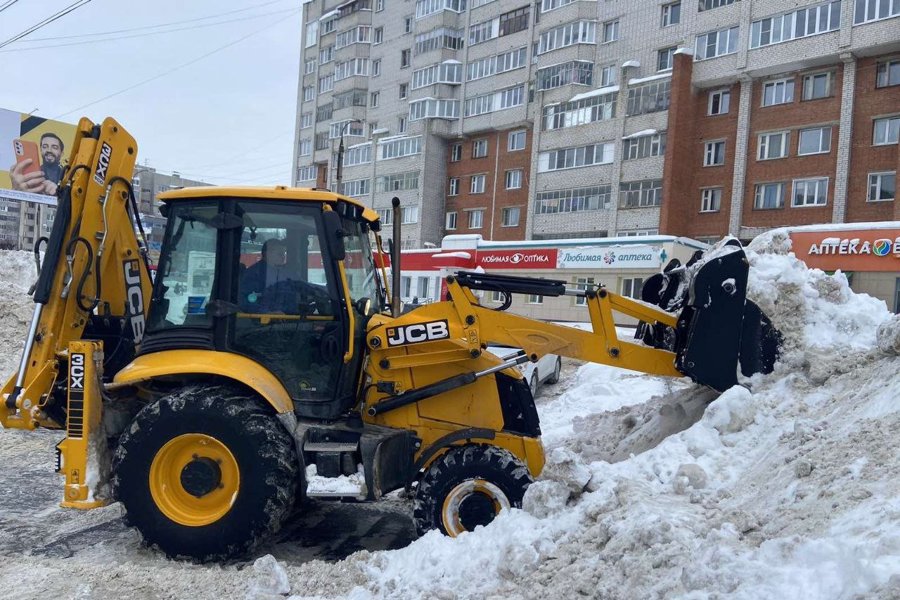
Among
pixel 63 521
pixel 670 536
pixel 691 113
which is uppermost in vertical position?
pixel 691 113

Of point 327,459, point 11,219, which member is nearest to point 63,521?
point 327,459

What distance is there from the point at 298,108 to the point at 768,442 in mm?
62419

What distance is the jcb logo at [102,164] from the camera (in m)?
5.65

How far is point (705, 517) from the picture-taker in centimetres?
388

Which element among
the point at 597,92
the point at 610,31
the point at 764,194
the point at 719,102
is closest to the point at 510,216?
the point at 597,92

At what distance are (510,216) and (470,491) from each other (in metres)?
41.0

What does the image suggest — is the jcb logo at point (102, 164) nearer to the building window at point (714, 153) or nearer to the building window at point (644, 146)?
the building window at point (644, 146)

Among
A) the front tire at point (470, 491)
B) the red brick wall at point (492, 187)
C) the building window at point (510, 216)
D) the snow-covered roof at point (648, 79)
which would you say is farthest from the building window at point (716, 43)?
the front tire at point (470, 491)

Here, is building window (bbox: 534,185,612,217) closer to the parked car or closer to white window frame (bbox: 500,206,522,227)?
white window frame (bbox: 500,206,522,227)

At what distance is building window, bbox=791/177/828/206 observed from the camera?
31.7 metres

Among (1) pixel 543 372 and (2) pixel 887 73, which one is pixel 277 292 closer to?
(1) pixel 543 372

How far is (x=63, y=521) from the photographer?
5.97 meters

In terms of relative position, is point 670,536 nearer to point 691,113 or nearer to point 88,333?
point 88,333

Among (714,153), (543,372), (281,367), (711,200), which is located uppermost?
(714,153)
